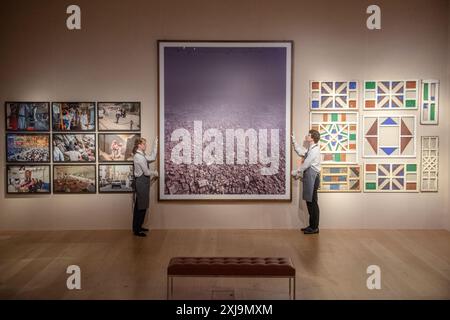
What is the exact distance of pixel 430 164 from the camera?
979 centimetres

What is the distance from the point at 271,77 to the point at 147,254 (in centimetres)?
384

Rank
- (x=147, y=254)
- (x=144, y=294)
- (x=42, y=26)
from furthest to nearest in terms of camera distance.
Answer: (x=42, y=26)
(x=147, y=254)
(x=144, y=294)

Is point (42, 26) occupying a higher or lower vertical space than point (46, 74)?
higher

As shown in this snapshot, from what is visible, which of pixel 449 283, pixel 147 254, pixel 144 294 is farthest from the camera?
pixel 147 254

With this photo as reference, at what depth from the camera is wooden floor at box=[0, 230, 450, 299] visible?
20.2ft

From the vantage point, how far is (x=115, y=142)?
31.7 feet

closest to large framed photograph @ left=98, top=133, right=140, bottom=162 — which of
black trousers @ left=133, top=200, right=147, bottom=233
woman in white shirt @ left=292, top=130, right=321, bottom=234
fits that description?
black trousers @ left=133, top=200, right=147, bottom=233

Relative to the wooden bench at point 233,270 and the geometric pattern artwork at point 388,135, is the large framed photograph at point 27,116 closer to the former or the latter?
the wooden bench at point 233,270

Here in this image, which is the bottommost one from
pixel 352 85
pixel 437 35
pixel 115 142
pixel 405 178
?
pixel 405 178

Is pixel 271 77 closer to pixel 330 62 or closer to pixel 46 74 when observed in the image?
pixel 330 62

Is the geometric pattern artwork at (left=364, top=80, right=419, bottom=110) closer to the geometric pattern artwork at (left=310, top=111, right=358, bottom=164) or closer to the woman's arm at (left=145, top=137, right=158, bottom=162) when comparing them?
the geometric pattern artwork at (left=310, top=111, right=358, bottom=164)

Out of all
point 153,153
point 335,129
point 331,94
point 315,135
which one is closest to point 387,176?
point 335,129

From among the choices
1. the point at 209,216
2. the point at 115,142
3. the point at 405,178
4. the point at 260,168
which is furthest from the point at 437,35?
the point at 115,142

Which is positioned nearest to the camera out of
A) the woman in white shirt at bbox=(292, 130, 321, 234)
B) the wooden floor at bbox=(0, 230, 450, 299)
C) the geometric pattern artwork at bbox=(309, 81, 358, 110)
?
the wooden floor at bbox=(0, 230, 450, 299)
